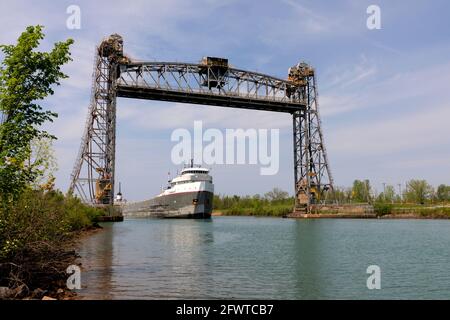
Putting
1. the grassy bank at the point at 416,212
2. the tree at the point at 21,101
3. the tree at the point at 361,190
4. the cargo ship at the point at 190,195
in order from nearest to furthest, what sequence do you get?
the tree at the point at 21,101 → the grassy bank at the point at 416,212 → the cargo ship at the point at 190,195 → the tree at the point at 361,190

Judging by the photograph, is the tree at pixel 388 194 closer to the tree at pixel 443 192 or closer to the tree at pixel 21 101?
the tree at pixel 443 192

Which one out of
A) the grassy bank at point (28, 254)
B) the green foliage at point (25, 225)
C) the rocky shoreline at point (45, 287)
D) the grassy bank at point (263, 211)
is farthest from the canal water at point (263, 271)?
the grassy bank at point (263, 211)

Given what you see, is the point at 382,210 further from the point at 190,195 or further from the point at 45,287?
the point at 45,287

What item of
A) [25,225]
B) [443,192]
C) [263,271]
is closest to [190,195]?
[263,271]

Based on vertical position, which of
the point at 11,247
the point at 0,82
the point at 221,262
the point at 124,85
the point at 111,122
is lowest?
the point at 221,262

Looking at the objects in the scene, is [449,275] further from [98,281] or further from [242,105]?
[242,105]

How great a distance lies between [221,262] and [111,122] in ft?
150

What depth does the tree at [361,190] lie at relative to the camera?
123963 mm

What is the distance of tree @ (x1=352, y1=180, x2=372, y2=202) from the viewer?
Answer: 12396cm

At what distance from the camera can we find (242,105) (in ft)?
241

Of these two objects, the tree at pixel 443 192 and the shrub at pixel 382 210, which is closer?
the shrub at pixel 382 210

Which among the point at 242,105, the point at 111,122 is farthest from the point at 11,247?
the point at 242,105

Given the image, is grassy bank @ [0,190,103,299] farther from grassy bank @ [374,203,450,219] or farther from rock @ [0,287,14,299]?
grassy bank @ [374,203,450,219]
